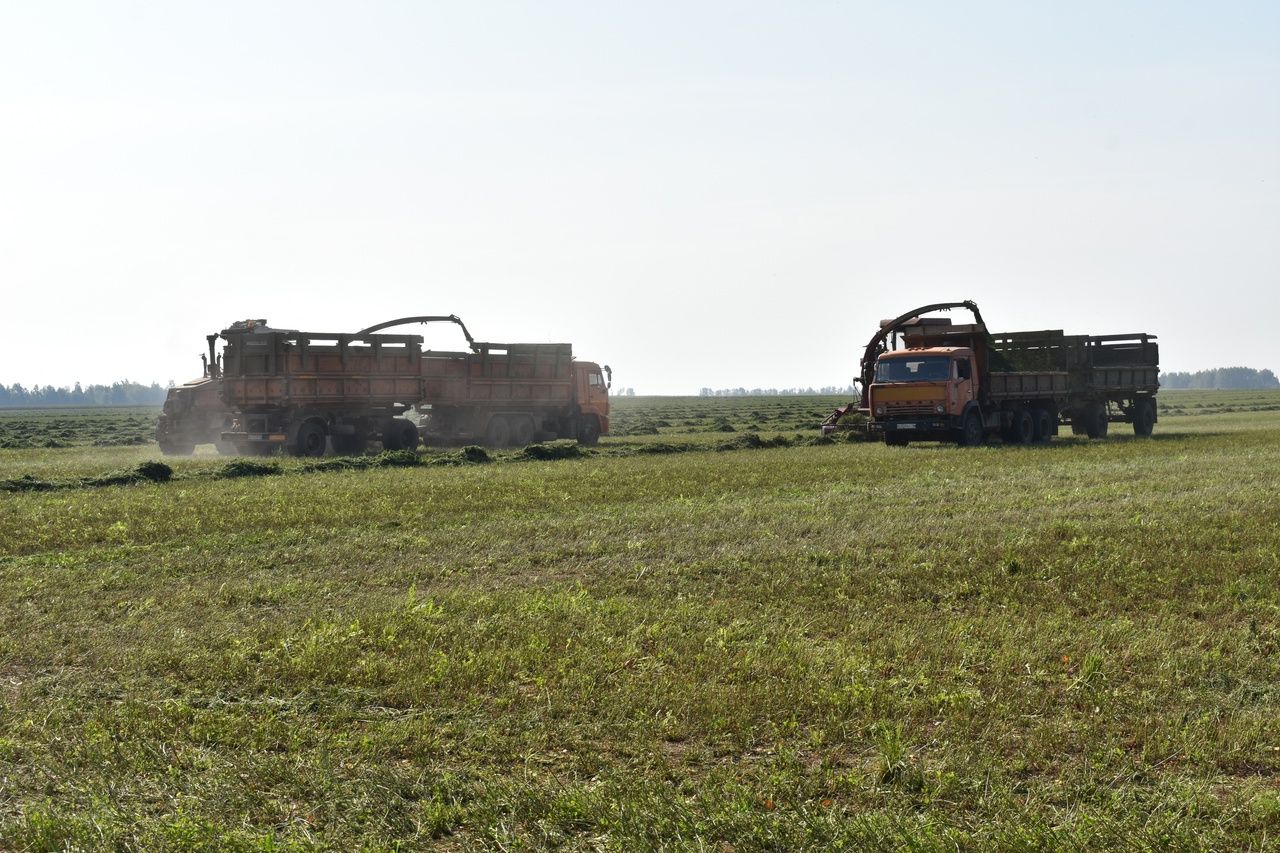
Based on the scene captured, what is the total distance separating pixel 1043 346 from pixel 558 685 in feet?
101

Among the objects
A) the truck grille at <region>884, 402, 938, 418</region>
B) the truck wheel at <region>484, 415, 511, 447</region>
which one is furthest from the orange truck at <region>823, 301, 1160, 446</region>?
the truck wheel at <region>484, 415, 511, 447</region>

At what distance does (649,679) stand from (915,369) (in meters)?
24.8

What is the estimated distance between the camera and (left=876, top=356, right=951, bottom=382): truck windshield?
31.1 meters

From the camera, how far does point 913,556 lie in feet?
40.3

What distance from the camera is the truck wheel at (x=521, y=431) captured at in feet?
116

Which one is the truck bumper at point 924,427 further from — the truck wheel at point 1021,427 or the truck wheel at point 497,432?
the truck wheel at point 497,432

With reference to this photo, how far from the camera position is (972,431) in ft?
103

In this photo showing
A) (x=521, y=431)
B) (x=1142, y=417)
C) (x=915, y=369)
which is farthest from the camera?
(x=1142, y=417)

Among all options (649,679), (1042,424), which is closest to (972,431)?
(1042,424)

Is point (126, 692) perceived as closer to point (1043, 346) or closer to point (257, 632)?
point (257, 632)

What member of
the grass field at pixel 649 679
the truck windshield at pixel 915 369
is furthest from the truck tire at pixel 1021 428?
the grass field at pixel 649 679

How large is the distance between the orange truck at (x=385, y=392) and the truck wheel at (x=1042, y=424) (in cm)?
1263

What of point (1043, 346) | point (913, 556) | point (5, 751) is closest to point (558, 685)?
point (5, 751)

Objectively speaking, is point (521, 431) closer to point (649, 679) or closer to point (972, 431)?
point (972, 431)
